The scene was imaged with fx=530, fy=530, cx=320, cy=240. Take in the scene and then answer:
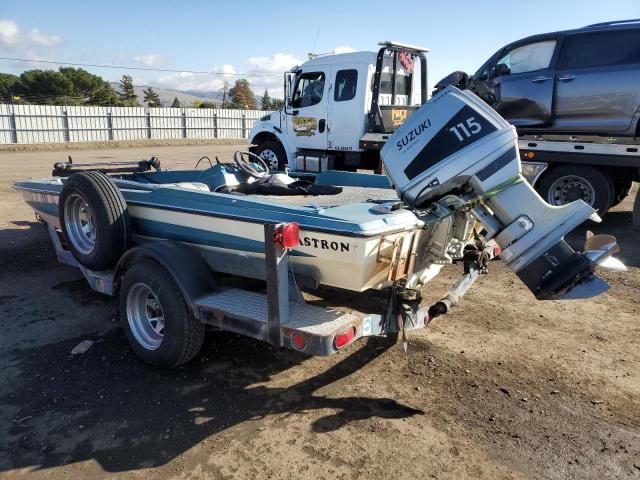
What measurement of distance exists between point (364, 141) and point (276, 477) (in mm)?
9028

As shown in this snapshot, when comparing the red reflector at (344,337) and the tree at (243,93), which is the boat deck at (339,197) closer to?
the red reflector at (344,337)

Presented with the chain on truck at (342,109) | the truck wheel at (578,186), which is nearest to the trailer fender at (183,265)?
the truck wheel at (578,186)

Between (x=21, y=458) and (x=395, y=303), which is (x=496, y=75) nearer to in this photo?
(x=395, y=303)

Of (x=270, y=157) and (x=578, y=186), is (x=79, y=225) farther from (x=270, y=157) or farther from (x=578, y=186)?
(x=270, y=157)

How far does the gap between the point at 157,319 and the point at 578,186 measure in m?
7.02

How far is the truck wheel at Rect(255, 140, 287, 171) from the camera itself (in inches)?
492

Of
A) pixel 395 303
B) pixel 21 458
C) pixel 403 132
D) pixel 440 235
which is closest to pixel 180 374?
pixel 21 458

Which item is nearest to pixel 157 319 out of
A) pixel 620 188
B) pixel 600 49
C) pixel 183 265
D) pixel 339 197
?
pixel 183 265

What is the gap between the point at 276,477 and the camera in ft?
9.17

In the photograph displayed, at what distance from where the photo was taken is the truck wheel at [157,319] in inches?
144

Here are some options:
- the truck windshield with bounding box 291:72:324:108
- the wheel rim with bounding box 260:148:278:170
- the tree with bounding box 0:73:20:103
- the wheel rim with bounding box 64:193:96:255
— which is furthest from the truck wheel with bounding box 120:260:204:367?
the tree with bounding box 0:73:20:103

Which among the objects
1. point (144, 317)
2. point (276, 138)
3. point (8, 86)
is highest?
point (8, 86)

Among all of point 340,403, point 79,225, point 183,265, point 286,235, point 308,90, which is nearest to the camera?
point 286,235

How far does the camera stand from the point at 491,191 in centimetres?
329
